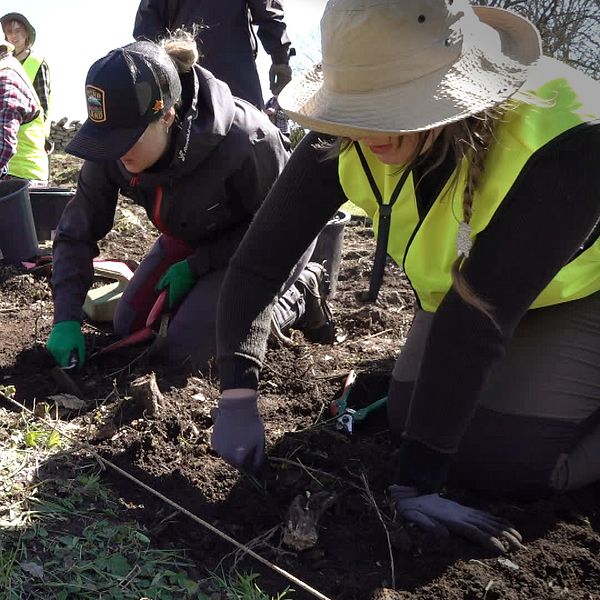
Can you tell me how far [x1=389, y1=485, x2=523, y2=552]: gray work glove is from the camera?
2053 mm

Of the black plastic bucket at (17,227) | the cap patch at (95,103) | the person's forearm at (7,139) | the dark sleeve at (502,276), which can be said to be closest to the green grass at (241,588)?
the dark sleeve at (502,276)

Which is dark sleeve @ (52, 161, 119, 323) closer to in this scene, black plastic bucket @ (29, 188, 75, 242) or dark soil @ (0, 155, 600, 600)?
dark soil @ (0, 155, 600, 600)

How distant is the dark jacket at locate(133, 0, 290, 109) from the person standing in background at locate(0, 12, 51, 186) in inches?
36.8

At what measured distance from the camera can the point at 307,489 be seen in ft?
7.48

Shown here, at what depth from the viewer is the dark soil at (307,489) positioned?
200 centimetres

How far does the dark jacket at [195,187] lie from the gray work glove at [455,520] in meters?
1.40

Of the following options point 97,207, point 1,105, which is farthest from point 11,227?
point 97,207

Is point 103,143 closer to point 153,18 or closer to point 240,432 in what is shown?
point 240,432

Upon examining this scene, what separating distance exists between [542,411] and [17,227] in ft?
9.67

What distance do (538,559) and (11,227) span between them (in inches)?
125

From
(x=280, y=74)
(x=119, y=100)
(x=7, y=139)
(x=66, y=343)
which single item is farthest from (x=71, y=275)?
(x=280, y=74)

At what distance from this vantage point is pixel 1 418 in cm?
257

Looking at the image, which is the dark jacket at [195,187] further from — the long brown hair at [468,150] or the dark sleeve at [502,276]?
the dark sleeve at [502,276]

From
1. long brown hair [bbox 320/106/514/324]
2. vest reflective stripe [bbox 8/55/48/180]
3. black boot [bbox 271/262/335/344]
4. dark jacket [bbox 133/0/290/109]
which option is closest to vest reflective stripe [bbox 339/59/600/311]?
long brown hair [bbox 320/106/514/324]
